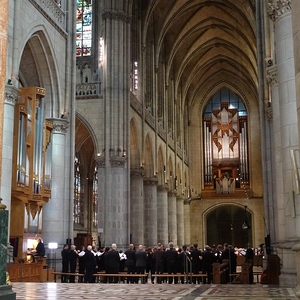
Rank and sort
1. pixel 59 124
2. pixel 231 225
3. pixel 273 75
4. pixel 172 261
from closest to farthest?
1. pixel 273 75
2. pixel 172 261
3. pixel 59 124
4. pixel 231 225

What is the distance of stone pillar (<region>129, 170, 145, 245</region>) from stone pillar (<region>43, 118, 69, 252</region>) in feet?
38.9

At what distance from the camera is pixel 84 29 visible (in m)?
29.1

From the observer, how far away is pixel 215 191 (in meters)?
49.9

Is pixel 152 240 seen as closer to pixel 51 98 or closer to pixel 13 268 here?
pixel 51 98

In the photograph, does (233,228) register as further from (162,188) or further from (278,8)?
(278,8)

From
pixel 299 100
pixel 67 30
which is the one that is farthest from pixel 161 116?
pixel 299 100

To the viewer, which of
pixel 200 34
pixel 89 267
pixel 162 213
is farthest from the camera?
pixel 200 34

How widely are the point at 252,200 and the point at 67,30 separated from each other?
32.0 m

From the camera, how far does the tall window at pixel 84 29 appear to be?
28.8 m

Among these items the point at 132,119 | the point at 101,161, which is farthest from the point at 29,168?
the point at 132,119

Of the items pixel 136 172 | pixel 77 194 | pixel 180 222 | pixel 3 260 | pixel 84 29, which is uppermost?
pixel 84 29

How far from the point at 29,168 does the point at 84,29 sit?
13974 millimetres

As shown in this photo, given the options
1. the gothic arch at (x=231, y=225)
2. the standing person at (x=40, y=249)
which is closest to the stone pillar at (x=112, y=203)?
the standing person at (x=40, y=249)

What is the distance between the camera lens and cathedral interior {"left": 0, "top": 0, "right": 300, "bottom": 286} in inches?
556
